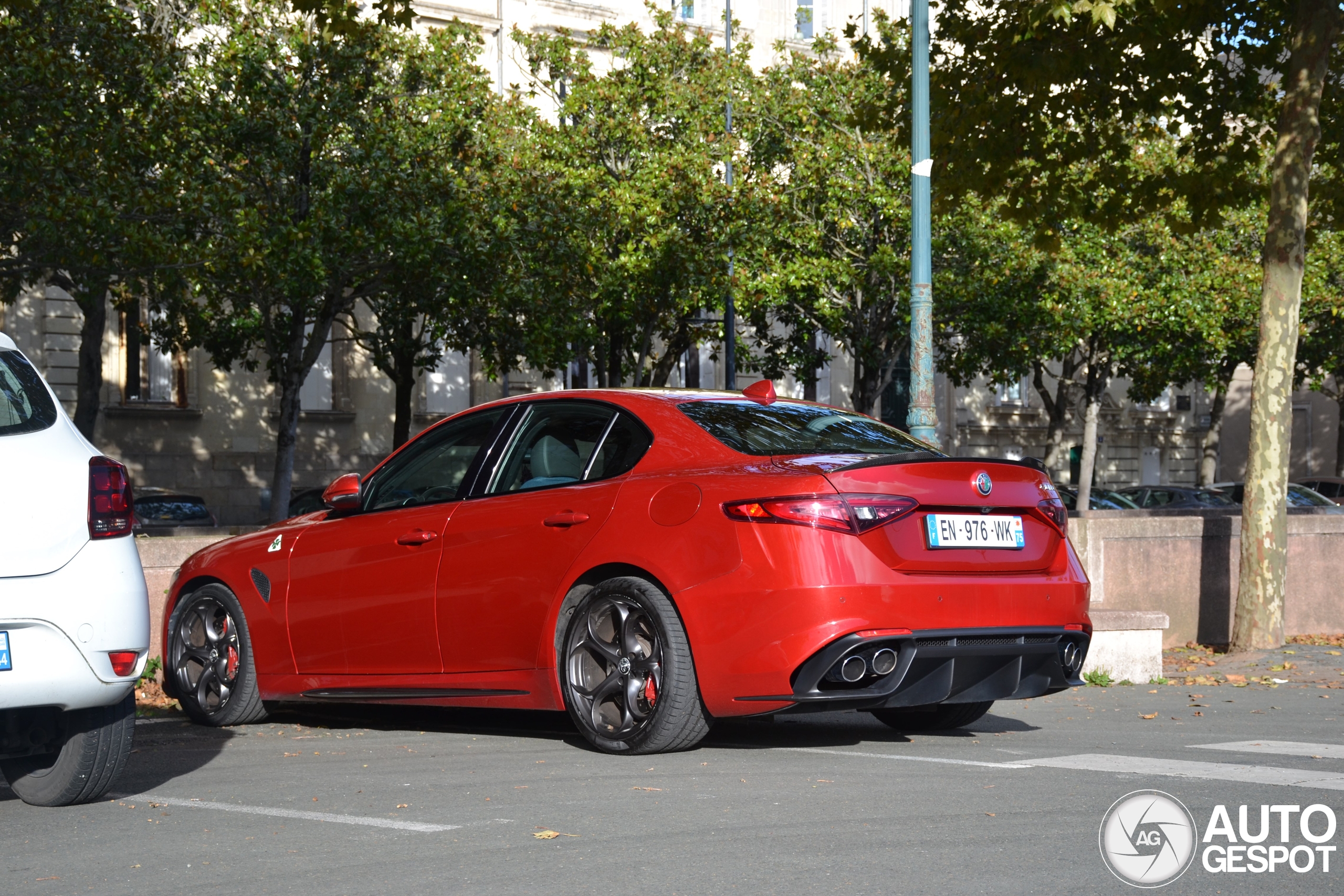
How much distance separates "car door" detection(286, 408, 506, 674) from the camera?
272 inches

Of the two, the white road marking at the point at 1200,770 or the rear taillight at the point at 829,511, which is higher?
the rear taillight at the point at 829,511

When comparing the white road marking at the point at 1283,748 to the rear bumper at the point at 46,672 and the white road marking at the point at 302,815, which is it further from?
the rear bumper at the point at 46,672

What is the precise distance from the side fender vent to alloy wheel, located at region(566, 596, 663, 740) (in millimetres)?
1932

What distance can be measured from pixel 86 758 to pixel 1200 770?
150 inches

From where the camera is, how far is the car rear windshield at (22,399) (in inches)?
200

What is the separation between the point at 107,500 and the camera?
515 centimetres

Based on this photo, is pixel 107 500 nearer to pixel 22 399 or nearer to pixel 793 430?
pixel 22 399

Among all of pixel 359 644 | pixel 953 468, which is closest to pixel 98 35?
pixel 359 644

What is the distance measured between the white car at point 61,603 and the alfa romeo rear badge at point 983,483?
299cm

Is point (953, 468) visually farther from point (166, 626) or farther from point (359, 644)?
point (166, 626)

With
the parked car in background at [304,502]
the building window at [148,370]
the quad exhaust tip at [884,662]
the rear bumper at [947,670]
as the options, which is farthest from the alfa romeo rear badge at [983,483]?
the building window at [148,370]

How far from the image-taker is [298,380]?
2480cm

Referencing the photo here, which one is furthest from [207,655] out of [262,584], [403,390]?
[403,390]

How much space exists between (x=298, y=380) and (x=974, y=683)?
65.6 feet
